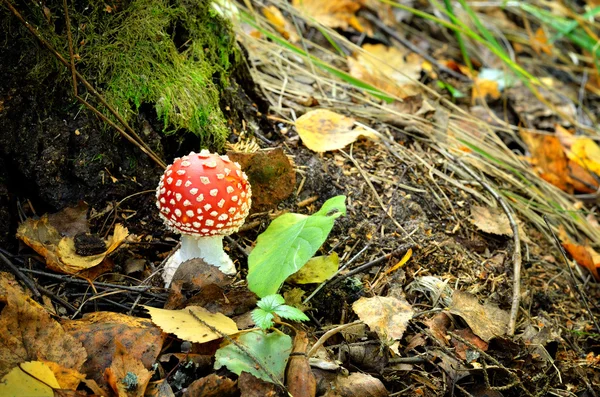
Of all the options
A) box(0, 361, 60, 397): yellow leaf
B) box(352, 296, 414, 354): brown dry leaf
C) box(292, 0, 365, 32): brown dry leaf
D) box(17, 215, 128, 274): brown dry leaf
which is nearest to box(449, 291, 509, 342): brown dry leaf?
box(352, 296, 414, 354): brown dry leaf

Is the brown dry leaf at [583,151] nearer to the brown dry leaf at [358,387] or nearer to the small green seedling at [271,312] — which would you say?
the brown dry leaf at [358,387]

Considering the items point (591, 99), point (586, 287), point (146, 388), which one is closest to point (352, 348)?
point (146, 388)

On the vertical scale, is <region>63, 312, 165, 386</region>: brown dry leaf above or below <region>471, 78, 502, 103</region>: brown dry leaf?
above

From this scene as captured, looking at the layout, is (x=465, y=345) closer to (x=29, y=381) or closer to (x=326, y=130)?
(x=326, y=130)

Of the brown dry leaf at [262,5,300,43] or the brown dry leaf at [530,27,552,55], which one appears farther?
the brown dry leaf at [530,27,552,55]

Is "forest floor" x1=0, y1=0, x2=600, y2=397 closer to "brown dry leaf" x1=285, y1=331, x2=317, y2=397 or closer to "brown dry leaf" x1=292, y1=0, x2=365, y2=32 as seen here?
"brown dry leaf" x1=285, y1=331, x2=317, y2=397
